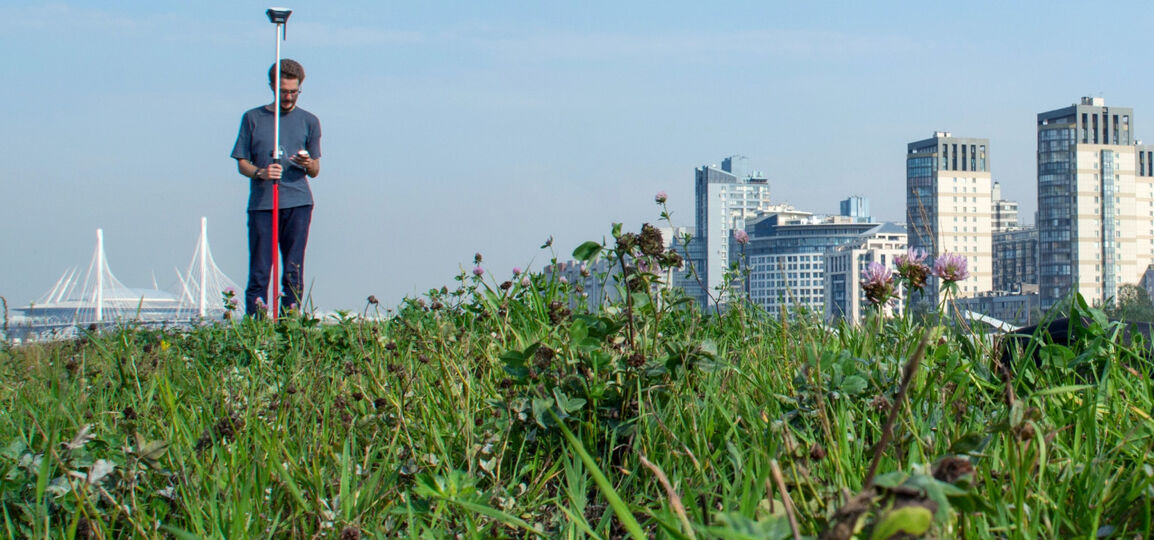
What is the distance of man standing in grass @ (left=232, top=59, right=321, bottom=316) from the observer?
4.72 m

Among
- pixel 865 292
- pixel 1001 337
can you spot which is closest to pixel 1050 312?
pixel 1001 337

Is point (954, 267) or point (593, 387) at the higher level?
point (954, 267)

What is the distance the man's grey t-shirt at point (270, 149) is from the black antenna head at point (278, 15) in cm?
43

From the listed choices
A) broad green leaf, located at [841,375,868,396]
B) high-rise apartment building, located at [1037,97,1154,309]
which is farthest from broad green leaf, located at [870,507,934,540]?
high-rise apartment building, located at [1037,97,1154,309]

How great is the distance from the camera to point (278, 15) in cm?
480

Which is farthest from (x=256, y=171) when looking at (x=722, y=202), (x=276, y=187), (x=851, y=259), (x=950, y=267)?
(x=722, y=202)

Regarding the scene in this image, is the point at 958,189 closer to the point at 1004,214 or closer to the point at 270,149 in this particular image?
the point at 1004,214

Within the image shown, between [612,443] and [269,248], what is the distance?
3.62 meters

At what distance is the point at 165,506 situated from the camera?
4.73ft

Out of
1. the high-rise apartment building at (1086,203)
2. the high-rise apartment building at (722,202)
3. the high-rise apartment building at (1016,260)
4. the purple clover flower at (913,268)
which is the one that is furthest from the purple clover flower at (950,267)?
the high-rise apartment building at (722,202)

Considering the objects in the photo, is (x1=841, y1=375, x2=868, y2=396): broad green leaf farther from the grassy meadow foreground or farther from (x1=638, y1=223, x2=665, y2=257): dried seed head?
(x1=638, y1=223, x2=665, y2=257): dried seed head

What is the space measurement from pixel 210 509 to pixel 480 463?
38 cm

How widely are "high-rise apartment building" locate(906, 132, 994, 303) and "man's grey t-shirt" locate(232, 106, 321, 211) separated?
11484cm

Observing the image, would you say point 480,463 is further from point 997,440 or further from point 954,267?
point 954,267
